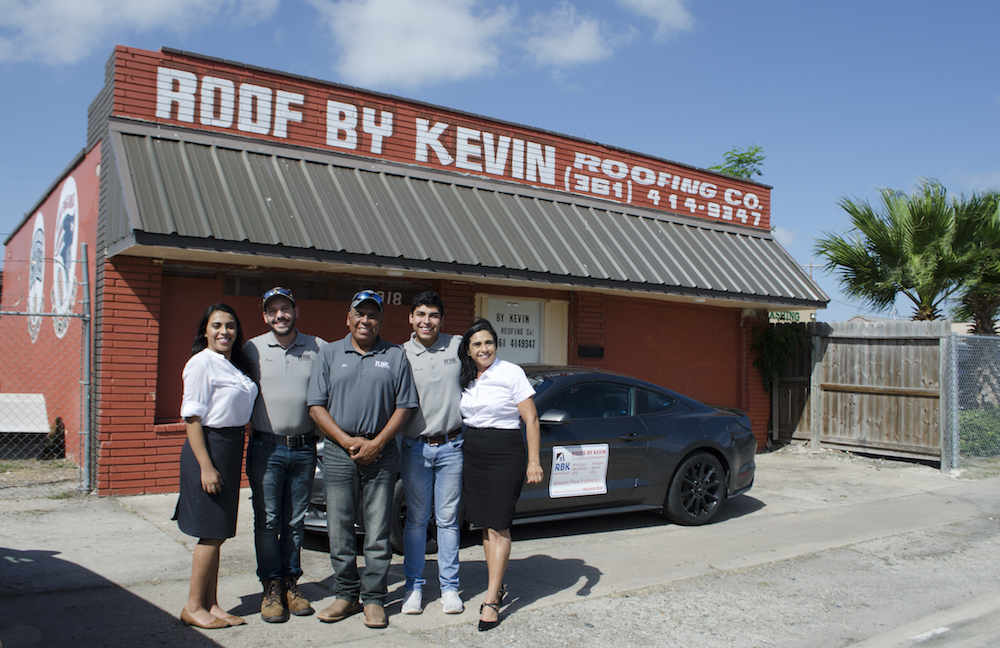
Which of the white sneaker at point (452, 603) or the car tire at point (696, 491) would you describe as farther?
the car tire at point (696, 491)

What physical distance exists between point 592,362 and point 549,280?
2.28 metres

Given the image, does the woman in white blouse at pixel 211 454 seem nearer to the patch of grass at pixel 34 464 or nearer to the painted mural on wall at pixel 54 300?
the painted mural on wall at pixel 54 300

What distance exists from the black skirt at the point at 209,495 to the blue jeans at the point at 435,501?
1032 mm

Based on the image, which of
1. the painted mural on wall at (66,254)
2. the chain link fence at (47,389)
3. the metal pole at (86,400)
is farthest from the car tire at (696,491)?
the painted mural on wall at (66,254)

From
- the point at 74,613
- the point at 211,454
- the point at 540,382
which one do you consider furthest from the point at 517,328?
the point at 74,613

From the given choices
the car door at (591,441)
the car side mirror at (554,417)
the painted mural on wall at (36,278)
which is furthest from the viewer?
the painted mural on wall at (36,278)

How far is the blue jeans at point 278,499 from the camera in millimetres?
4418

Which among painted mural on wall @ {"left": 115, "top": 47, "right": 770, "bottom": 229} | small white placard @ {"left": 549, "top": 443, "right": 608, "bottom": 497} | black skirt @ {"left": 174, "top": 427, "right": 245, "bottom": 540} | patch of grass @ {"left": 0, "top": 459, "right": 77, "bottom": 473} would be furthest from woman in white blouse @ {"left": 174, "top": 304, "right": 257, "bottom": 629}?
patch of grass @ {"left": 0, "top": 459, "right": 77, "bottom": 473}

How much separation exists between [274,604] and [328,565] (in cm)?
125

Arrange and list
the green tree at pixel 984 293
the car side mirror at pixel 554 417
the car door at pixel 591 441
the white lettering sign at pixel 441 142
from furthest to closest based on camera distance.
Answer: the green tree at pixel 984 293 < the white lettering sign at pixel 441 142 < the car door at pixel 591 441 < the car side mirror at pixel 554 417

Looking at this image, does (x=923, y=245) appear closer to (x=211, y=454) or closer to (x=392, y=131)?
(x=392, y=131)

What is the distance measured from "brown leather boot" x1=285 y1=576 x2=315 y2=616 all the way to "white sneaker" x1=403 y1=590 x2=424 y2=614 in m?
0.56

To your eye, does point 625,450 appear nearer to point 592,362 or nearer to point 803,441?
point 592,362

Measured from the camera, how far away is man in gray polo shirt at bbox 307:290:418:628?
4.38 metres
